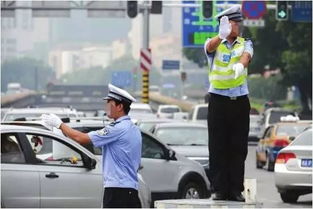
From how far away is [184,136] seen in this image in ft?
70.1

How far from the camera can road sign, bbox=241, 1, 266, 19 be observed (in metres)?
43.3

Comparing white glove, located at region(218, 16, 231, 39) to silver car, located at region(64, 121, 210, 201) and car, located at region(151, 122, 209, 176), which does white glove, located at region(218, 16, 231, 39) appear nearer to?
silver car, located at region(64, 121, 210, 201)

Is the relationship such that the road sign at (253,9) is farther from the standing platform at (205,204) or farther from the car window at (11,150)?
the standing platform at (205,204)

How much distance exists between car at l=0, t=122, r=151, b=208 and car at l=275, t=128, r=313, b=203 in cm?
596

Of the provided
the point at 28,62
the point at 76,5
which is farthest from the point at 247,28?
the point at 28,62

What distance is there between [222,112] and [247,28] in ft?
172

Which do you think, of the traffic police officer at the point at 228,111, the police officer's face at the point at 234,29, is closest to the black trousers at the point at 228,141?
the traffic police officer at the point at 228,111

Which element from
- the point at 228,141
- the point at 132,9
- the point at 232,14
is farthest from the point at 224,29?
the point at 132,9

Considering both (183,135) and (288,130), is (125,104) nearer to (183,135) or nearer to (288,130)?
(183,135)

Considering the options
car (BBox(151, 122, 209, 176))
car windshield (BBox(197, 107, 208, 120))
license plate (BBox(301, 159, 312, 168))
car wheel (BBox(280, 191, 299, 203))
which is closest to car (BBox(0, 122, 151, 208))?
license plate (BBox(301, 159, 312, 168))

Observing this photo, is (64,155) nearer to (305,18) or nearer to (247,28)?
(305,18)

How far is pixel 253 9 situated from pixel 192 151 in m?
24.2

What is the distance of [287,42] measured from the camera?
60.4 metres

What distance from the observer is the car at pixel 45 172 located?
12.3m
